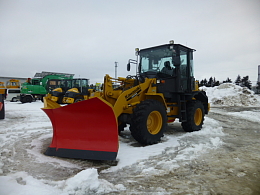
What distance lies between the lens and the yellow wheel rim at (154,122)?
16.0 ft

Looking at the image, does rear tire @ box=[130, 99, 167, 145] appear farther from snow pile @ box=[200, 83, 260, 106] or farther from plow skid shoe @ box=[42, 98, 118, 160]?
A: snow pile @ box=[200, 83, 260, 106]

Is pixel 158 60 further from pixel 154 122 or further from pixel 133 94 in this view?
pixel 154 122

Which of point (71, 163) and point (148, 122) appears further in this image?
point (148, 122)

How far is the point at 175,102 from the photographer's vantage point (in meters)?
6.16

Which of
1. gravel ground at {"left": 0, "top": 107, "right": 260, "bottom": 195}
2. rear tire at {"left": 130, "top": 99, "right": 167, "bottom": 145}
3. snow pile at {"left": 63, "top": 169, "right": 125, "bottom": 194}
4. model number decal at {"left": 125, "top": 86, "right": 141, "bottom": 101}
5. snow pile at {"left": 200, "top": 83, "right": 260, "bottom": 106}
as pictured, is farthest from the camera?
snow pile at {"left": 200, "top": 83, "right": 260, "bottom": 106}

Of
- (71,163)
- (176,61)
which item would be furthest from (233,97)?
(71,163)

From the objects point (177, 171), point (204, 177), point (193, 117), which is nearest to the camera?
point (204, 177)

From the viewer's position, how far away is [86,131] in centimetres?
392

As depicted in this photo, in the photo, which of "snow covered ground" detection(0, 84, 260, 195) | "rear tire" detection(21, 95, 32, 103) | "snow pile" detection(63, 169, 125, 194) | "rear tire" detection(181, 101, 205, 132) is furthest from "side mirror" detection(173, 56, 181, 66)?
"rear tire" detection(21, 95, 32, 103)

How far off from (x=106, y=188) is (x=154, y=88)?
11.0ft

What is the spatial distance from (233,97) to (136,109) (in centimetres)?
1919

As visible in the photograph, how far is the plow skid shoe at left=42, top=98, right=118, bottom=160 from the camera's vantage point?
3.70 metres

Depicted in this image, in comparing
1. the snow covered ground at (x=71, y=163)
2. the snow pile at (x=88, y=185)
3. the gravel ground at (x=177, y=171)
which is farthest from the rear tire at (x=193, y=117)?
the snow pile at (x=88, y=185)

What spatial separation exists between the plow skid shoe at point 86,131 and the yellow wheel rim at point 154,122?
1.41 metres
